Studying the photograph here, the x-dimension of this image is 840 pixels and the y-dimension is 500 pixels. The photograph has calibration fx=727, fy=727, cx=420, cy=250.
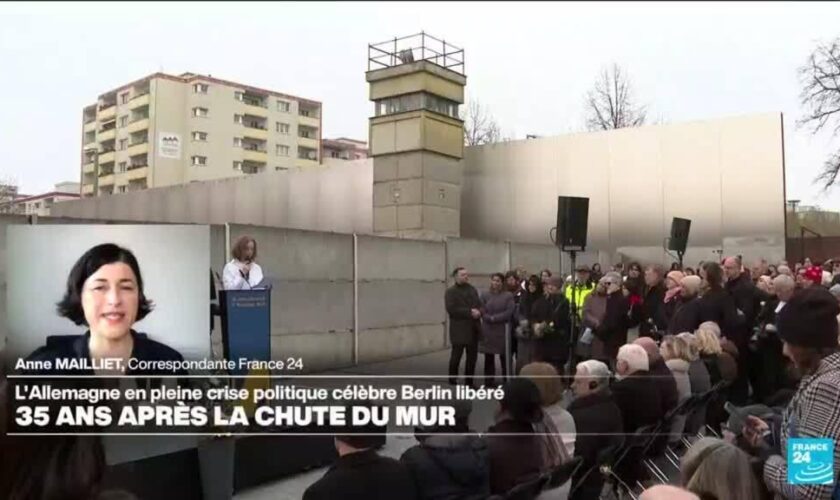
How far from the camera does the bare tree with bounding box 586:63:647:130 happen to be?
2.67 metres

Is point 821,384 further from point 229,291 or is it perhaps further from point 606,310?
point 229,291

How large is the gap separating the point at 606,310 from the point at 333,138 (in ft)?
4.92

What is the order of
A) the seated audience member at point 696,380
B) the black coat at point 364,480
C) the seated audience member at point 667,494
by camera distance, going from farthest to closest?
the seated audience member at point 696,380 → the black coat at point 364,480 → the seated audience member at point 667,494

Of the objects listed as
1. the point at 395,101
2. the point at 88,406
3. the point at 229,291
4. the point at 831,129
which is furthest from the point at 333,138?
the point at 831,129

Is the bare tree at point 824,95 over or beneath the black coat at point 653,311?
over

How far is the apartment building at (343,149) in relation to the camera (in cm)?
255

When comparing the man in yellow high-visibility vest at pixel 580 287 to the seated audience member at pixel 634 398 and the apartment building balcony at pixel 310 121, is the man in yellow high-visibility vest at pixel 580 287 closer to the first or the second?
the seated audience member at pixel 634 398

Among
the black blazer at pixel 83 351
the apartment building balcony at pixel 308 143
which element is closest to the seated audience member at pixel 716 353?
the apartment building balcony at pixel 308 143

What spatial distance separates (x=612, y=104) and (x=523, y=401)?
114 cm

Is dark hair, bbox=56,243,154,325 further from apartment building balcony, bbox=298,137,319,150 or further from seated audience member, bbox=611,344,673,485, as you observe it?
seated audience member, bbox=611,344,673,485

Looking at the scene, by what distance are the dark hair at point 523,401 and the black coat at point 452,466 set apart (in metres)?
0.16

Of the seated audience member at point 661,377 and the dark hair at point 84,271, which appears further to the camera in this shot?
the seated audience member at point 661,377

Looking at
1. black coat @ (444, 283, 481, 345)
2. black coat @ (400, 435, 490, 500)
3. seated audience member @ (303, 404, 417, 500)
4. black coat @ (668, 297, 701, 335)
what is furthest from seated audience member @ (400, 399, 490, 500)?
black coat @ (668, 297, 701, 335)

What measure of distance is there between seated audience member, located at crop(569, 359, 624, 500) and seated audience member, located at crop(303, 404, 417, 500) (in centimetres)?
75
